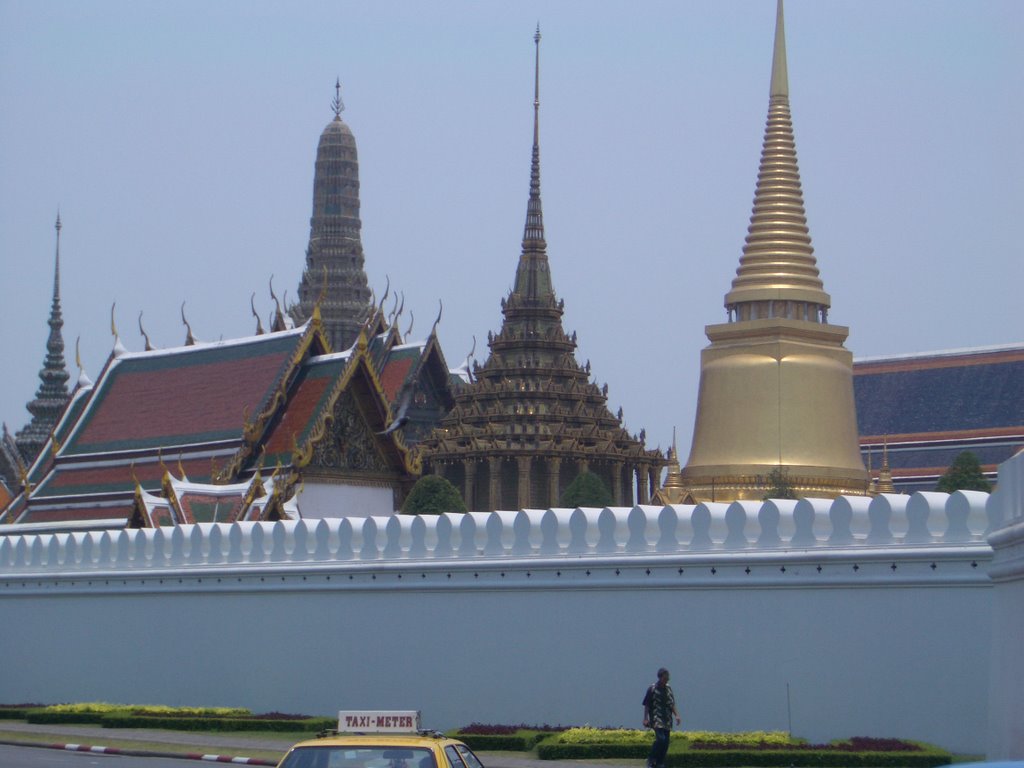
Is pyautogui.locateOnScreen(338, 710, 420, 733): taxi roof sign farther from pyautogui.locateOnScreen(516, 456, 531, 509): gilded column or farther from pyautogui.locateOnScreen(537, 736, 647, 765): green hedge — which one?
pyautogui.locateOnScreen(516, 456, 531, 509): gilded column

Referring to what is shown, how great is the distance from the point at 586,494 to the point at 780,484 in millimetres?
3926

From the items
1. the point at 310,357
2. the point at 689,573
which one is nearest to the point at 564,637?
the point at 689,573

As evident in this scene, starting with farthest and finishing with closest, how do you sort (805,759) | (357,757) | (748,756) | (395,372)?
(395,372)
(748,756)
(805,759)
(357,757)

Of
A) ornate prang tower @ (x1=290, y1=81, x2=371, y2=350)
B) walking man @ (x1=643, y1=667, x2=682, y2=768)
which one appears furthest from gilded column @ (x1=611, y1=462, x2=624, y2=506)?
walking man @ (x1=643, y1=667, x2=682, y2=768)

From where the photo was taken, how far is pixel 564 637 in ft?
62.5

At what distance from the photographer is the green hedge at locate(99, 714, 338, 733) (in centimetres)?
2033

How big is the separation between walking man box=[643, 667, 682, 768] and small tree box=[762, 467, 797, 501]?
2203 centimetres

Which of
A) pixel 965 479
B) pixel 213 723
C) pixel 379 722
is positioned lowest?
pixel 379 722

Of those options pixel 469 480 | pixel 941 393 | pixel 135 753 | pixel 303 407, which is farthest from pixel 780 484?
pixel 135 753

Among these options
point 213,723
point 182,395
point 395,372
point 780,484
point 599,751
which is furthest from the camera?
point 395,372

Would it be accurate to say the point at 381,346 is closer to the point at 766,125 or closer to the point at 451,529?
the point at 766,125

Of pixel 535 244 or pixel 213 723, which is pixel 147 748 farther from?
pixel 535 244

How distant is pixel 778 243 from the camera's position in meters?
41.6

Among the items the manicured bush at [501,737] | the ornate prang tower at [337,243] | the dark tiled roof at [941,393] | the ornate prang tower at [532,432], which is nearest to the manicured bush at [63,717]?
the manicured bush at [501,737]
